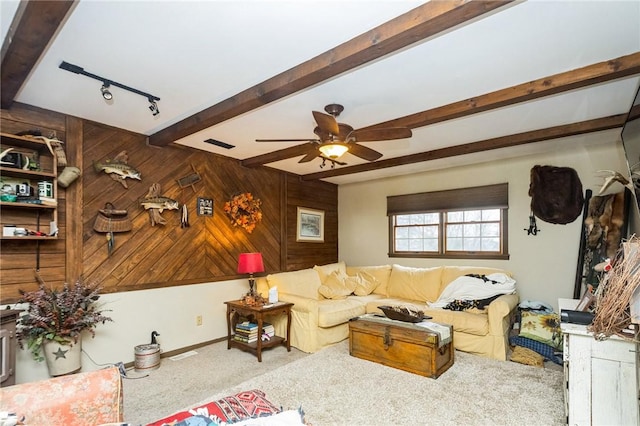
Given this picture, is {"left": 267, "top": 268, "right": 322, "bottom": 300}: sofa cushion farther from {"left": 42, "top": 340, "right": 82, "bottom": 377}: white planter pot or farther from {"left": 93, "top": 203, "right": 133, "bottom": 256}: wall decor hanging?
{"left": 42, "top": 340, "right": 82, "bottom": 377}: white planter pot

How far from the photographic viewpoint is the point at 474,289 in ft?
13.6

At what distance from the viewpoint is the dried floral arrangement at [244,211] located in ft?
14.8

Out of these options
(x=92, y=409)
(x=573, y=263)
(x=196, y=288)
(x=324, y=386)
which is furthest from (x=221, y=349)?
(x=573, y=263)

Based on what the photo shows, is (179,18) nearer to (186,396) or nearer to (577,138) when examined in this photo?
(186,396)

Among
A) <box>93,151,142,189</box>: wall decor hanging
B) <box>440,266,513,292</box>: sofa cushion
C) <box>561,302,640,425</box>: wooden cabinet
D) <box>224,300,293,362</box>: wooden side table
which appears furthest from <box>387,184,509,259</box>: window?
<box>93,151,142,189</box>: wall decor hanging

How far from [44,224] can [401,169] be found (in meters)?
4.54

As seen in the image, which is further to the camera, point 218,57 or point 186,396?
point 186,396

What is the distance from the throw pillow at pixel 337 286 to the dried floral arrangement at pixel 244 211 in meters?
A: 1.39

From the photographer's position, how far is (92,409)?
1591mm

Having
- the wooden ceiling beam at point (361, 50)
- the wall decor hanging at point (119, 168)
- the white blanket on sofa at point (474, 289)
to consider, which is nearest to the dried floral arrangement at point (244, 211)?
the wall decor hanging at point (119, 168)

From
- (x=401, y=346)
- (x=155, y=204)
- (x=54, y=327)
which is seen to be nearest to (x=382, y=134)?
(x=401, y=346)

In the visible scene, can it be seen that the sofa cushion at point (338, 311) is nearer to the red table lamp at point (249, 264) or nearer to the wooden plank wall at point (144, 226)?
the red table lamp at point (249, 264)

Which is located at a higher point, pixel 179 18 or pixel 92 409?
pixel 179 18

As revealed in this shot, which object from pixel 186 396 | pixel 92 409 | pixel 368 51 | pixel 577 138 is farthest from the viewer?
pixel 577 138
